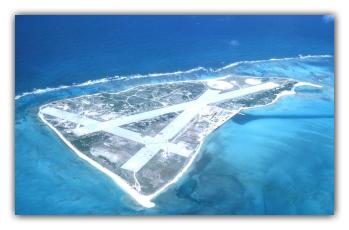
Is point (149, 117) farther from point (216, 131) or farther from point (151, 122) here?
point (216, 131)

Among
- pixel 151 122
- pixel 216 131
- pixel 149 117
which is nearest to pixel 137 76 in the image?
pixel 149 117

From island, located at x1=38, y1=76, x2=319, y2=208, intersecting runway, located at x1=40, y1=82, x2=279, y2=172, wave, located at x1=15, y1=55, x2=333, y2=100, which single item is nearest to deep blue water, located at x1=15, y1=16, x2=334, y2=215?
wave, located at x1=15, y1=55, x2=333, y2=100

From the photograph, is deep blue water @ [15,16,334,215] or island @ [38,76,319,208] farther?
island @ [38,76,319,208]

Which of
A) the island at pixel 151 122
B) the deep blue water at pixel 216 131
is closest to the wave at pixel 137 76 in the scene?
the deep blue water at pixel 216 131

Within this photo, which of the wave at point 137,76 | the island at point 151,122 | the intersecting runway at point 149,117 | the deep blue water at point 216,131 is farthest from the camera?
the wave at point 137,76

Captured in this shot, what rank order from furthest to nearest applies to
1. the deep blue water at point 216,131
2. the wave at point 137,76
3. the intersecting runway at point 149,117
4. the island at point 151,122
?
the wave at point 137,76, the intersecting runway at point 149,117, the island at point 151,122, the deep blue water at point 216,131

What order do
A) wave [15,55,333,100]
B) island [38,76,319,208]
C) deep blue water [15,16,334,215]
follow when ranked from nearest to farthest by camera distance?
1. deep blue water [15,16,334,215]
2. island [38,76,319,208]
3. wave [15,55,333,100]

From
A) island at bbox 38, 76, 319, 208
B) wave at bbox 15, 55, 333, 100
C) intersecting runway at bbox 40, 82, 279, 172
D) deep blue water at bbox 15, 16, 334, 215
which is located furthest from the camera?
wave at bbox 15, 55, 333, 100

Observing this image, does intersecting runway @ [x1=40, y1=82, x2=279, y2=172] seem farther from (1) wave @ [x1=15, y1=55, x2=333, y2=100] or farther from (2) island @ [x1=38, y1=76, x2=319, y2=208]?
(1) wave @ [x1=15, y1=55, x2=333, y2=100]

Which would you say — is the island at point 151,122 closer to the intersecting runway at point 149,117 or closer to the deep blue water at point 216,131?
the intersecting runway at point 149,117
